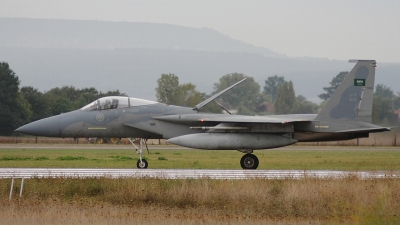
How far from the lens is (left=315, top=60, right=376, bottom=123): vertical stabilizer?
2361cm

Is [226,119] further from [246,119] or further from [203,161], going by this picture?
[203,161]

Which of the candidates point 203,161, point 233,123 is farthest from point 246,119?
point 203,161

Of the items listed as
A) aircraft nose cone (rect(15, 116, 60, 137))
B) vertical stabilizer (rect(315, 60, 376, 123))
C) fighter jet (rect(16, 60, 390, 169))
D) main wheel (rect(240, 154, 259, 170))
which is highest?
vertical stabilizer (rect(315, 60, 376, 123))

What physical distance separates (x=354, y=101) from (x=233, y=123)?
14.9 feet

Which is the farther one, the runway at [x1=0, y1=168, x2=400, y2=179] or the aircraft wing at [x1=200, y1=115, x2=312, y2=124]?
the aircraft wing at [x1=200, y1=115, x2=312, y2=124]

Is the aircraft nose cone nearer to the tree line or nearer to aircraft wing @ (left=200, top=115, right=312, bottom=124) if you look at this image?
aircraft wing @ (left=200, top=115, right=312, bottom=124)

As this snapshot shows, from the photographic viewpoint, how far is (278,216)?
13.7 meters

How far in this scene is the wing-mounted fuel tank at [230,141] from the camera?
22.6 meters

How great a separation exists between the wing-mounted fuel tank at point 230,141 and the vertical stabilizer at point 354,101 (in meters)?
1.81

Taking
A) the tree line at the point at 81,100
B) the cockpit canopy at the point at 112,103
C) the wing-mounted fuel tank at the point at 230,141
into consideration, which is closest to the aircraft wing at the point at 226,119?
the wing-mounted fuel tank at the point at 230,141

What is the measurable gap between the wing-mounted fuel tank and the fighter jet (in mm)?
36

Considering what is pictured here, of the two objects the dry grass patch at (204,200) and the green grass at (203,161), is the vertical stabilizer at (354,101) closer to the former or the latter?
the green grass at (203,161)

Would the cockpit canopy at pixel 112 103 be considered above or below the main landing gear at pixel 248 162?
above

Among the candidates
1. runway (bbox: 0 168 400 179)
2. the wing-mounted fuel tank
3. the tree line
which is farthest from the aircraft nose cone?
the tree line
